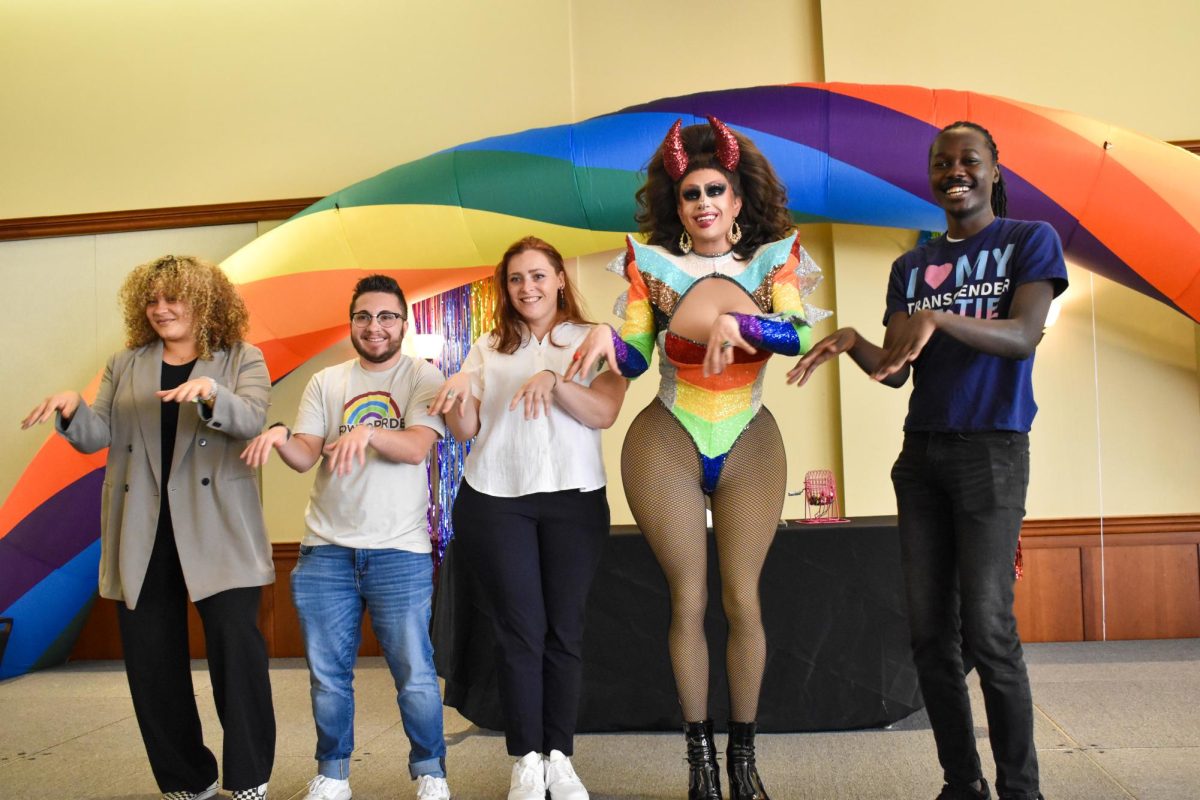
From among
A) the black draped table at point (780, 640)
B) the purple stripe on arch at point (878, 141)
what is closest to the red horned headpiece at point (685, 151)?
the black draped table at point (780, 640)

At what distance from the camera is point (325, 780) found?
8.11 ft

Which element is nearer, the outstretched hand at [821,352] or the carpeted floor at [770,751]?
the outstretched hand at [821,352]

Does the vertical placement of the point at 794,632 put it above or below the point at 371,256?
below

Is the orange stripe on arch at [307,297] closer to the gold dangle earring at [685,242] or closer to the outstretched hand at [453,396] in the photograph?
the outstretched hand at [453,396]

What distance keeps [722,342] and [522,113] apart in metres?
3.27

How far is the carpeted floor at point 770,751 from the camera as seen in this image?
255 centimetres

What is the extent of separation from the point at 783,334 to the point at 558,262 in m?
0.68

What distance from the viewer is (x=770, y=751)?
292 centimetres

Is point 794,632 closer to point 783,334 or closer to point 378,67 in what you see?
point 783,334

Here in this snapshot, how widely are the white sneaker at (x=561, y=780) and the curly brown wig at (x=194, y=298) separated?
4.11ft

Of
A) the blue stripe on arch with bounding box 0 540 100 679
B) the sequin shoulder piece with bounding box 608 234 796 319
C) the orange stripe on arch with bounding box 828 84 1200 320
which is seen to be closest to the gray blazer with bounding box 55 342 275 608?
the sequin shoulder piece with bounding box 608 234 796 319

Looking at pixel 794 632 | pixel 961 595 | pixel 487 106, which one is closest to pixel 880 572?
pixel 794 632

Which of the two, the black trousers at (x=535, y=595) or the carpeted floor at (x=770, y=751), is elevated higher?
the black trousers at (x=535, y=595)

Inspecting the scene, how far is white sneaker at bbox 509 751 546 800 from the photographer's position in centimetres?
229
